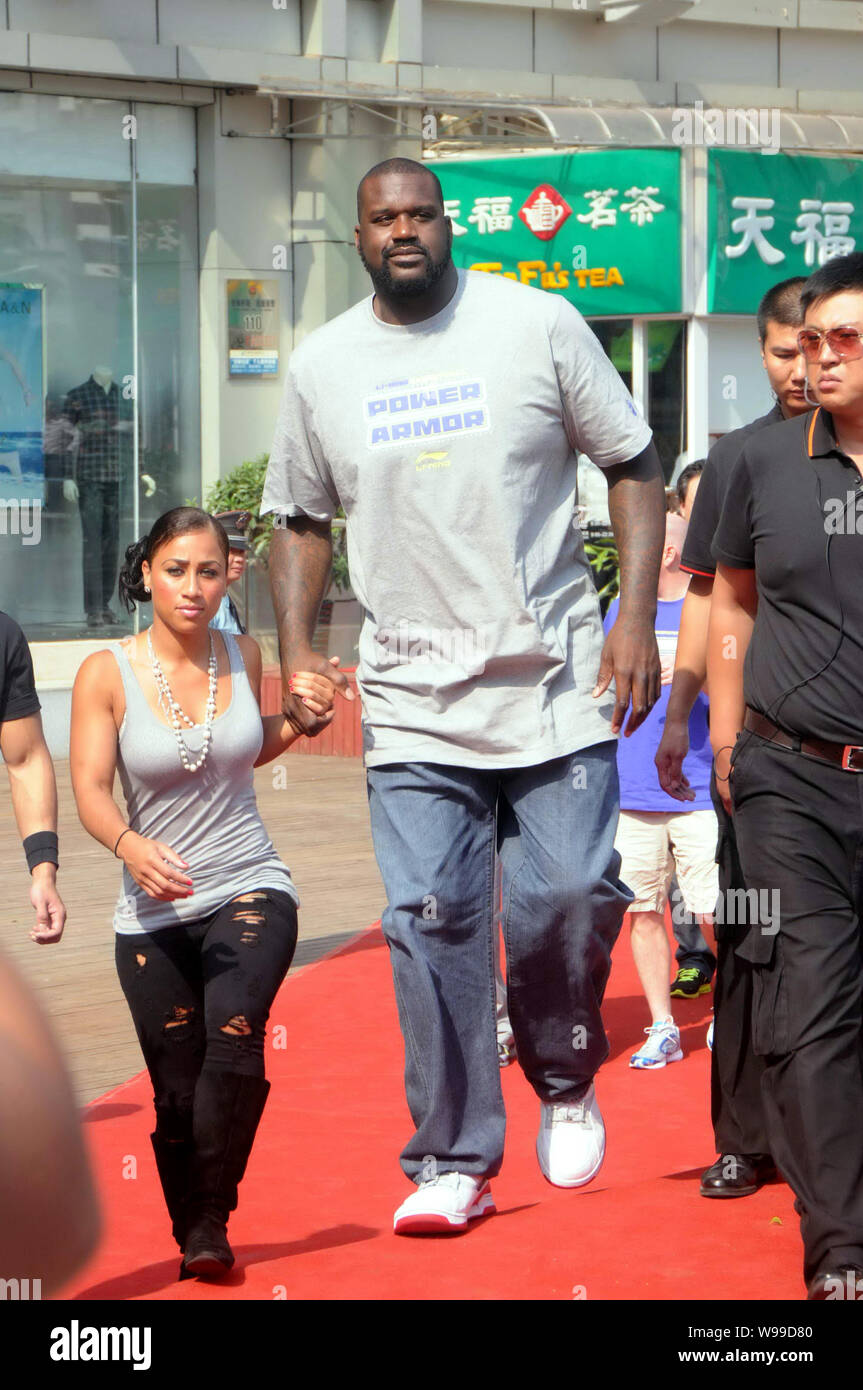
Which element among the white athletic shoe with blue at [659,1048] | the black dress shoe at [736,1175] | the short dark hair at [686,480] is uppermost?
the short dark hair at [686,480]

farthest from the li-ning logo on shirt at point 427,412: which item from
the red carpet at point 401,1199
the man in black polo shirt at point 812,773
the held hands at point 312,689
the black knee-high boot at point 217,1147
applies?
the red carpet at point 401,1199

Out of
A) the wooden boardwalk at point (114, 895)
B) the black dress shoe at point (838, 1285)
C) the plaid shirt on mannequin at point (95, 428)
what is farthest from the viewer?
A: the plaid shirt on mannequin at point (95, 428)

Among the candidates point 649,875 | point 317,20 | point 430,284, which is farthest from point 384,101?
point 430,284

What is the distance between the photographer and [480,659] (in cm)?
399

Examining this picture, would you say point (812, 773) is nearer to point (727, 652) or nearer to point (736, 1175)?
point (727, 652)

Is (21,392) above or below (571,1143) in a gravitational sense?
above

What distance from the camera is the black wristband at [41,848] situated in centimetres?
452

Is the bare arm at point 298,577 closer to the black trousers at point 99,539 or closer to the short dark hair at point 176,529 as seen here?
the short dark hair at point 176,529

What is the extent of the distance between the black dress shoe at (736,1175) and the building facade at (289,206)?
10.3 m

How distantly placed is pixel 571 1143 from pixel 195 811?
112cm

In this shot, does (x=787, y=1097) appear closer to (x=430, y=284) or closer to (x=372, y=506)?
(x=372, y=506)

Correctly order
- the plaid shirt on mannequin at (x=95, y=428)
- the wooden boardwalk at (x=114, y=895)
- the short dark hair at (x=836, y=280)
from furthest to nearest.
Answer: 1. the plaid shirt on mannequin at (x=95, y=428)
2. the wooden boardwalk at (x=114, y=895)
3. the short dark hair at (x=836, y=280)

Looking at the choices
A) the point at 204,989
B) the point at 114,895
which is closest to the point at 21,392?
the point at 114,895

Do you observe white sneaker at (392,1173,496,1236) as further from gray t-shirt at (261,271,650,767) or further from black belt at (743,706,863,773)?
black belt at (743,706,863,773)
